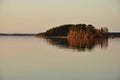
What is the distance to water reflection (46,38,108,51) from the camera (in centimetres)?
152

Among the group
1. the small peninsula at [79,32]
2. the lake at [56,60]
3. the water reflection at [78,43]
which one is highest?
the small peninsula at [79,32]

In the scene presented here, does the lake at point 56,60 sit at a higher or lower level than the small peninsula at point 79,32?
lower

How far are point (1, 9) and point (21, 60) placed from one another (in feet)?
1.11

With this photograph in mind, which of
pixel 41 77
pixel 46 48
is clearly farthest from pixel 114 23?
pixel 41 77

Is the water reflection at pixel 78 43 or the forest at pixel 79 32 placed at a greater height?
the forest at pixel 79 32

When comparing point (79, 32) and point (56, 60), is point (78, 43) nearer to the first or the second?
point (79, 32)

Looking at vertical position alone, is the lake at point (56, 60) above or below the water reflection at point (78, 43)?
below

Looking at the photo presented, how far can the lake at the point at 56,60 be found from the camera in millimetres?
1529

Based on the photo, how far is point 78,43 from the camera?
1.53 meters

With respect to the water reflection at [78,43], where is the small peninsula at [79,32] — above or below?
above

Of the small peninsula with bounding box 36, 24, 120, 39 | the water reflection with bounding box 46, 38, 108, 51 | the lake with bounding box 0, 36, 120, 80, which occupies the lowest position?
the lake with bounding box 0, 36, 120, 80

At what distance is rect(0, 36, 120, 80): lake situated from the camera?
1.53m

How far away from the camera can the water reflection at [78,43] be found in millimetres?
1521

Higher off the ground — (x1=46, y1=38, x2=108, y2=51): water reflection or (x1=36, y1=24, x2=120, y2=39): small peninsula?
(x1=36, y1=24, x2=120, y2=39): small peninsula
